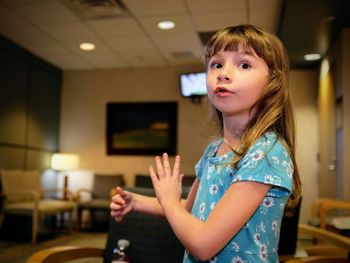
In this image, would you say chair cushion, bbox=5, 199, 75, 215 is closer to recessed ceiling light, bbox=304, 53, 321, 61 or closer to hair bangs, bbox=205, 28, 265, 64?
recessed ceiling light, bbox=304, 53, 321, 61

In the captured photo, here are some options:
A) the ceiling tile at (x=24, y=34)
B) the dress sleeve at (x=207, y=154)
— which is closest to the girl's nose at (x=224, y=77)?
the dress sleeve at (x=207, y=154)

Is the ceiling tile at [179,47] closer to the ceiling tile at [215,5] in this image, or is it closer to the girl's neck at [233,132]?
the ceiling tile at [215,5]

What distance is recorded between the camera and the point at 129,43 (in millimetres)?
5418

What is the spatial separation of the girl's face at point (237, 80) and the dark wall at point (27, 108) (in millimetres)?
5109

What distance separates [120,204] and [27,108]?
17.7ft

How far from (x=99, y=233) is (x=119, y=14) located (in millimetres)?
3382

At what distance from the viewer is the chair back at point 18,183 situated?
5.15 meters

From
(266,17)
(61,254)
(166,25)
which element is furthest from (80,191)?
(61,254)

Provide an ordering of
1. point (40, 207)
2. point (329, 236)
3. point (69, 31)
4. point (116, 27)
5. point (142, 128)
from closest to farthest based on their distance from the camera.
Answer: point (329, 236), point (116, 27), point (69, 31), point (40, 207), point (142, 128)

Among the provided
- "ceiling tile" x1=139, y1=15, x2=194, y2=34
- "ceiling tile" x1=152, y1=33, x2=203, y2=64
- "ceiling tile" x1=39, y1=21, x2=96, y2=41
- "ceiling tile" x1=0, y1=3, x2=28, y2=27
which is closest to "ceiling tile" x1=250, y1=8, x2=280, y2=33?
"ceiling tile" x1=139, y1=15, x2=194, y2=34

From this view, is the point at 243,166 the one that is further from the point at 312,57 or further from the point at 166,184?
the point at 312,57

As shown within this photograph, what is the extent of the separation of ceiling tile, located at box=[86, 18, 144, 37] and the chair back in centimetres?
232

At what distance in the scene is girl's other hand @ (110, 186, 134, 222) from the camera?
41.3 inches

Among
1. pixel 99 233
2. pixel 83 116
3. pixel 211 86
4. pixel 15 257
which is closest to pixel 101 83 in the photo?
pixel 83 116
